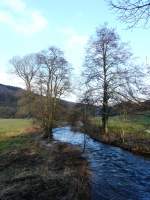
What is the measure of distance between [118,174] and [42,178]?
5.88 meters

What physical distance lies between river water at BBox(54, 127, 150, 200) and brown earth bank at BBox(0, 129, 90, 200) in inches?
33.3

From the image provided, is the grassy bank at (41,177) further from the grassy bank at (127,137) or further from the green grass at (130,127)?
the green grass at (130,127)

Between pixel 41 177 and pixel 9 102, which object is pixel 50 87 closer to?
pixel 41 177

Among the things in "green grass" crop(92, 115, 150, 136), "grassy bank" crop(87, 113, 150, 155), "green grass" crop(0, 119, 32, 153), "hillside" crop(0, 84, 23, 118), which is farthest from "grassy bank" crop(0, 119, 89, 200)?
"hillside" crop(0, 84, 23, 118)

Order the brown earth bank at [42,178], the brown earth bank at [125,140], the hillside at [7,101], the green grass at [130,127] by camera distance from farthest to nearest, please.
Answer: the hillside at [7,101]
the green grass at [130,127]
the brown earth bank at [125,140]
the brown earth bank at [42,178]

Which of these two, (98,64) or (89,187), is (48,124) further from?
(89,187)

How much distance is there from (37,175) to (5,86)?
16002 centimetres

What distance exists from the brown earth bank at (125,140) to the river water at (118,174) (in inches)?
31.1

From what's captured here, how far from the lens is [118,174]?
63.3 feet

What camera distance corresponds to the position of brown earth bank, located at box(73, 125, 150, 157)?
26647 millimetres

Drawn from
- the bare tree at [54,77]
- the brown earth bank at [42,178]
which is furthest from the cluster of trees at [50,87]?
the brown earth bank at [42,178]

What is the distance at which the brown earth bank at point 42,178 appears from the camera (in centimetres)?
1310

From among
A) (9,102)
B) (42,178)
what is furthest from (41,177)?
(9,102)

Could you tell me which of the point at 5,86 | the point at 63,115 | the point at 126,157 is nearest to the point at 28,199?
the point at 126,157
